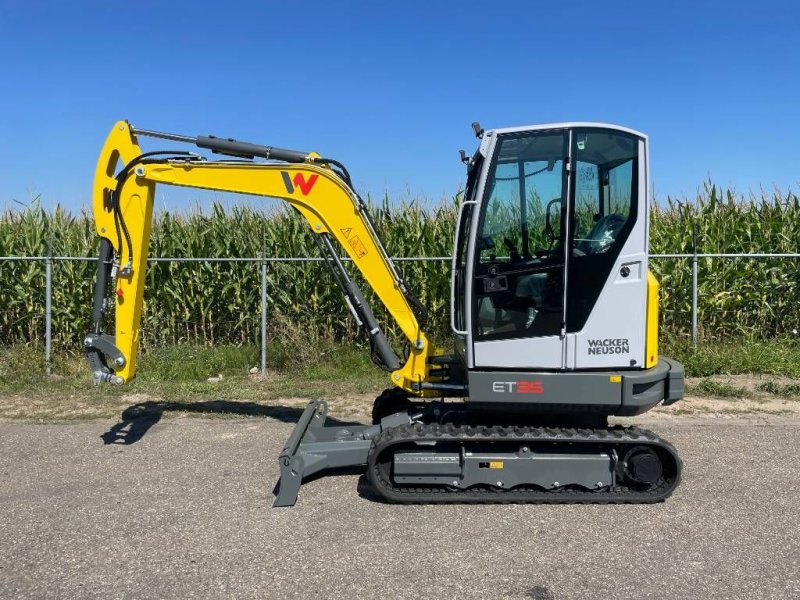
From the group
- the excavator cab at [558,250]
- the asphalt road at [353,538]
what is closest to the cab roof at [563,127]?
the excavator cab at [558,250]

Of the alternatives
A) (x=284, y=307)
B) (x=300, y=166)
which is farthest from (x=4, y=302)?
(x=300, y=166)

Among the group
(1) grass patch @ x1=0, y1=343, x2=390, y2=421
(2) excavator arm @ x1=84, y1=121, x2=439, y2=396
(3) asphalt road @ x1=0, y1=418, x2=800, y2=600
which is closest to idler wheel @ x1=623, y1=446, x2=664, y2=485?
(3) asphalt road @ x1=0, y1=418, x2=800, y2=600

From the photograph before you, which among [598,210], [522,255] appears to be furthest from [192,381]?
[598,210]

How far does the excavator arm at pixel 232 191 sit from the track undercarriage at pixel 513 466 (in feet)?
2.82

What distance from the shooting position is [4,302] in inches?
450

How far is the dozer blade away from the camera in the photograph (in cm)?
516

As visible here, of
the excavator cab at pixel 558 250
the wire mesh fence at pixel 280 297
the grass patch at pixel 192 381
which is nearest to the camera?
the excavator cab at pixel 558 250

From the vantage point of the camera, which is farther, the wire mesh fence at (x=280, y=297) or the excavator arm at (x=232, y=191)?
the wire mesh fence at (x=280, y=297)

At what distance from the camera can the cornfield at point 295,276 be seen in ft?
36.8

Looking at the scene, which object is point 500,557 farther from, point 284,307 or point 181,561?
point 284,307

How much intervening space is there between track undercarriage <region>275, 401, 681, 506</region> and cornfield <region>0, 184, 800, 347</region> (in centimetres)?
585

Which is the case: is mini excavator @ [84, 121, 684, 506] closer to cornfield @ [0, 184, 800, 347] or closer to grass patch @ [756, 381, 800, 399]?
grass patch @ [756, 381, 800, 399]

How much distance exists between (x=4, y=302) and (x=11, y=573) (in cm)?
876

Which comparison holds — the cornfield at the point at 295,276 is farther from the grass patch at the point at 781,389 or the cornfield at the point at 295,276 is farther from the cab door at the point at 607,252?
the cab door at the point at 607,252
